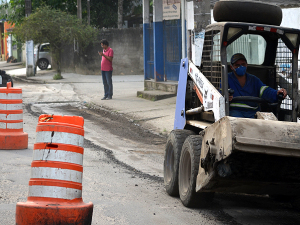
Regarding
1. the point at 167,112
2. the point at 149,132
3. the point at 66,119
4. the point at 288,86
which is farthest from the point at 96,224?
the point at 167,112

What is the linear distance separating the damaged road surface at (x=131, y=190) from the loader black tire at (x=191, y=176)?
0.10 meters

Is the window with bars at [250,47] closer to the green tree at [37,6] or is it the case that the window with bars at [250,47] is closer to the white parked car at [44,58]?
the green tree at [37,6]

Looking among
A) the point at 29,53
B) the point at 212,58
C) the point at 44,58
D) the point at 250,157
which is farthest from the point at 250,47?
the point at 44,58

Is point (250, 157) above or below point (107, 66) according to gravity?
below

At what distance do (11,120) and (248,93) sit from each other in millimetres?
4670

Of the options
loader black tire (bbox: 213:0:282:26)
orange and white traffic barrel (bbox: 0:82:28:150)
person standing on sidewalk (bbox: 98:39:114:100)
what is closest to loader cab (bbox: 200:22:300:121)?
loader black tire (bbox: 213:0:282:26)

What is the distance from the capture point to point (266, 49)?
6.37 m

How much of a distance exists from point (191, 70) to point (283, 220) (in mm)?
2174

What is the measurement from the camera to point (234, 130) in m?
3.86

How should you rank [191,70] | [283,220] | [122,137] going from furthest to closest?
[122,137], [191,70], [283,220]

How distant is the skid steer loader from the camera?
3.88 meters

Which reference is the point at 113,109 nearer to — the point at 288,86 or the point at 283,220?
the point at 288,86

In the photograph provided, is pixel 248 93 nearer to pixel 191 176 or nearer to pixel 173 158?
pixel 173 158

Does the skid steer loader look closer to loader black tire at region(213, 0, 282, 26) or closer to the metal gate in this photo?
loader black tire at region(213, 0, 282, 26)
